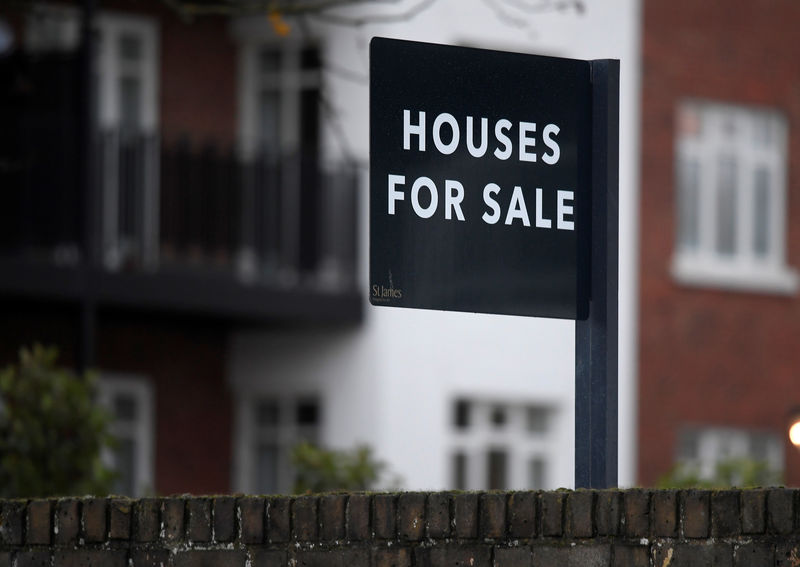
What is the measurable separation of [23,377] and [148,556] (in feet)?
22.6

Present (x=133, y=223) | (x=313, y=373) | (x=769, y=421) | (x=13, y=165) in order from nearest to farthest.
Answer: (x=13, y=165)
(x=133, y=223)
(x=313, y=373)
(x=769, y=421)

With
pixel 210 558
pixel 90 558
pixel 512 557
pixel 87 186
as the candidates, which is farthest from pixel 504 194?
pixel 87 186

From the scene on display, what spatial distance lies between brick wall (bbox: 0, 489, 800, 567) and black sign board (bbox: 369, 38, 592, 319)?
1.95 feet

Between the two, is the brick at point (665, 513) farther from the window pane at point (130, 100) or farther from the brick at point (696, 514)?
the window pane at point (130, 100)

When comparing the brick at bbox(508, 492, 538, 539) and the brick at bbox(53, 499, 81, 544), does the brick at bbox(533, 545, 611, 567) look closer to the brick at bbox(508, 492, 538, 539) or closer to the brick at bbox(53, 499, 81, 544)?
the brick at bbox(508, 492, 538, 539)

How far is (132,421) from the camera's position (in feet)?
61.0

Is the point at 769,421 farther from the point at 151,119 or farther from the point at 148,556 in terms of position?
the point at 148,556

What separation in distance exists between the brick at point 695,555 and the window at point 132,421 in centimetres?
1328

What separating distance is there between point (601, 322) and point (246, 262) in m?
12.0

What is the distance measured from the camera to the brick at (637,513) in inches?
212

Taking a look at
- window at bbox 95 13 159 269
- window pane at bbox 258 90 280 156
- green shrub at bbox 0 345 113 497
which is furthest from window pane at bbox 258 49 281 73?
green shrub at bbox 0 345 113 497

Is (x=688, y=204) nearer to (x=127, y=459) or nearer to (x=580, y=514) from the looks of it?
(x=127, y=459)

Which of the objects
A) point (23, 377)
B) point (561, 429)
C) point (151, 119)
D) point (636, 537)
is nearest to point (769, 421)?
point (561, 429)

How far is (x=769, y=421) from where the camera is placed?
66.2 feet
